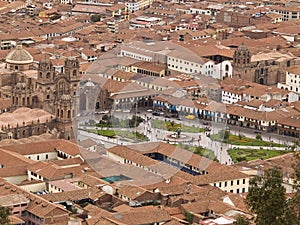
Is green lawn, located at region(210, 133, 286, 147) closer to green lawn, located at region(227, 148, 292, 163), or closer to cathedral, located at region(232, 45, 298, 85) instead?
green lawn, located at region(227, 148, 292, 163)

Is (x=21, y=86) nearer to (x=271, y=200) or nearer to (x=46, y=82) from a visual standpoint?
(x=46, y=82)

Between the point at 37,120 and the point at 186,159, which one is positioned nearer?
the point at 186,159

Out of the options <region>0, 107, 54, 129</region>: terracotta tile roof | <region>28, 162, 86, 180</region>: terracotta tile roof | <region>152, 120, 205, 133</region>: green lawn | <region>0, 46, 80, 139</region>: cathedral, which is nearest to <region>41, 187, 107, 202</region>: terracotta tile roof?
<region>28, 162, 86, 180</region>: terracotta tile roof

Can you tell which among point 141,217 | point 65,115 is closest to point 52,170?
point 141,217

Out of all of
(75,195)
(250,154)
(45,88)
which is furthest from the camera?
(45,88)

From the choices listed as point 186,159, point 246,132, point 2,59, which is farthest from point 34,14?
point 186,159

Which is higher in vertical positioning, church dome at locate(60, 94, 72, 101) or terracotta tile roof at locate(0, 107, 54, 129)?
church dome at locate(60, 94, 72, 101)

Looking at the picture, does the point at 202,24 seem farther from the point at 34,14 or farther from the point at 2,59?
the point at 2,59
